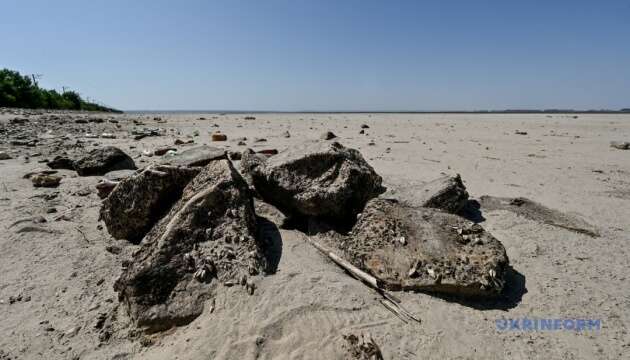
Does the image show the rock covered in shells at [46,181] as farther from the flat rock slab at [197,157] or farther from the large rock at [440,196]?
the large rock at [440,196]

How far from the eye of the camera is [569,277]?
9.20ft

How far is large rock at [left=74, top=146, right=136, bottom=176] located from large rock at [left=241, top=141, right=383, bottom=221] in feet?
11.7

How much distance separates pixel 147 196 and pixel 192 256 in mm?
932

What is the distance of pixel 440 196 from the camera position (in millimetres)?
3760

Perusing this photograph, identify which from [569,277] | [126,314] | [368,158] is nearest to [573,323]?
[569,277]

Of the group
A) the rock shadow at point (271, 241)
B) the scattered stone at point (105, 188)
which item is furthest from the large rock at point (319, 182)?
the scattered stone at point (105, 188)

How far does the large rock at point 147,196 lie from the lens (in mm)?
3125

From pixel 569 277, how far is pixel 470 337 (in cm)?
127

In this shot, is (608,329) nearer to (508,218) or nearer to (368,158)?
(508,218)

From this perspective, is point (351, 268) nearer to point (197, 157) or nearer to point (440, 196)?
point (440, 196)

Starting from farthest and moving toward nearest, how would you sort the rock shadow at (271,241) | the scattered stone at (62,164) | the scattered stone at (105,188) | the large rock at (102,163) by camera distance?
the scattered stone at (62,164), the large rock at (102,163), the scattered stone at (105,188), the rock shadow at (271,241)

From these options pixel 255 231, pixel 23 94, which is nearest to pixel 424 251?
pixel 255 231


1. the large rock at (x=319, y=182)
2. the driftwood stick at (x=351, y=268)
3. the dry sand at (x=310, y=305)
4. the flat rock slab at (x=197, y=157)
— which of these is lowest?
the dry sand at (x=310, y=305)

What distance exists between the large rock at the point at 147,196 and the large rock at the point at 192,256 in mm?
231
